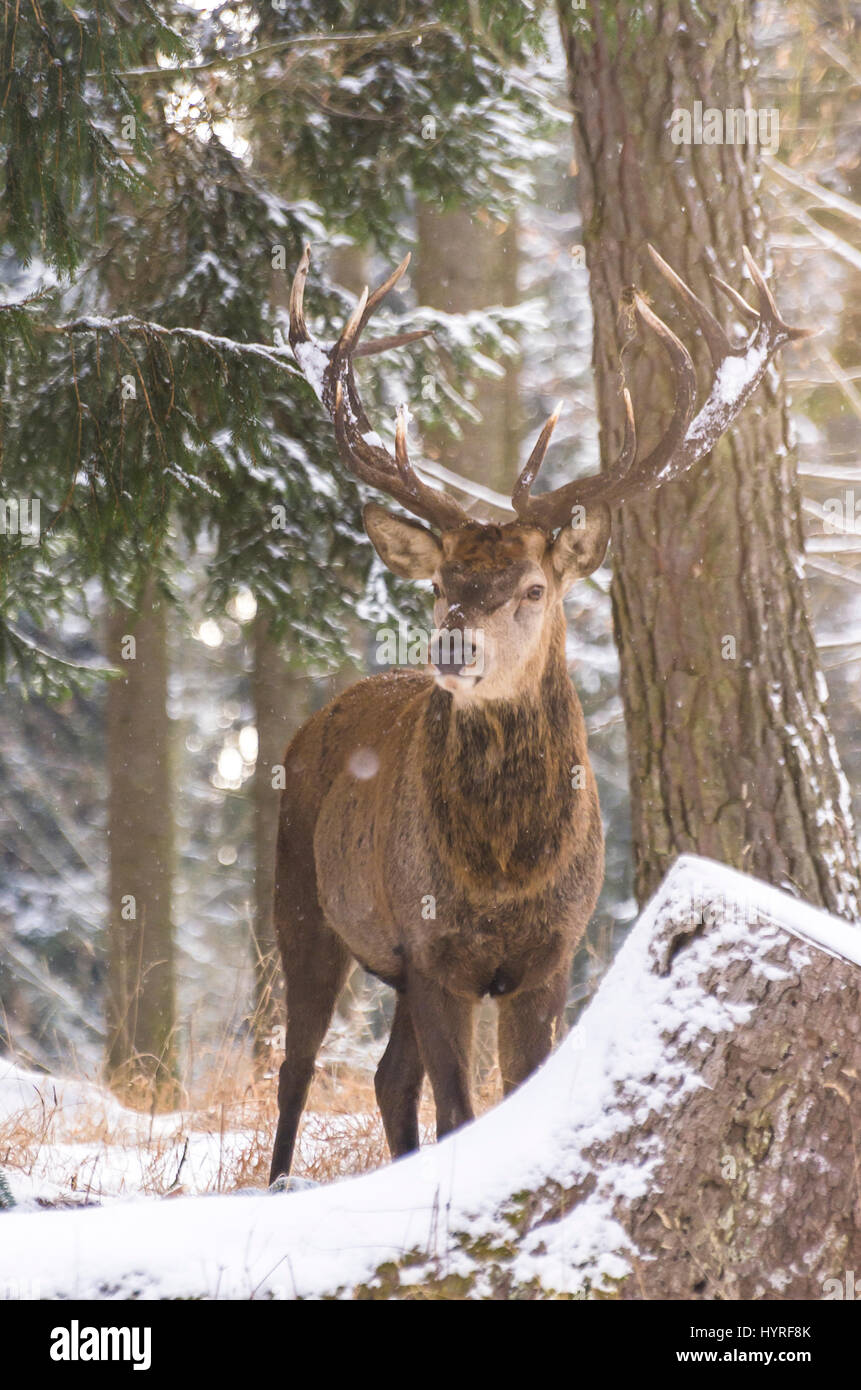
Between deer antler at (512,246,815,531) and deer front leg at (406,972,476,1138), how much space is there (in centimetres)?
176

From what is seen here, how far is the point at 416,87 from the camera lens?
7438 mm

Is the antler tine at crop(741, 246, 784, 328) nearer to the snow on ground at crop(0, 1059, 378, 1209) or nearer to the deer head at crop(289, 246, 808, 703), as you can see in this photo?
the deer head at crop(289, 246, 808, 703)

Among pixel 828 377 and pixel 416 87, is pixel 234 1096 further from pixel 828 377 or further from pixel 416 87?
pixel 828 377

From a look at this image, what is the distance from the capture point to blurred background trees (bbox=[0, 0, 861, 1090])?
226 inches

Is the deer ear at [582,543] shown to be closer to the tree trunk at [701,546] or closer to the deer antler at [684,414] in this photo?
the deer antler at [684,414]

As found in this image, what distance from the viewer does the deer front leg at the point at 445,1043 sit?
4621 millimetres

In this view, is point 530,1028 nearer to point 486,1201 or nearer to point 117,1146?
point 486,1201

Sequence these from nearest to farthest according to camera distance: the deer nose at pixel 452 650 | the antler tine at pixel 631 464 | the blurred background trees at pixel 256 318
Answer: the deer nose at pixel 452 650 < the antler tine at pixel 631 464 < the blurred background trees at pixel 256 318

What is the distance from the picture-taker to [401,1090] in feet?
17.7

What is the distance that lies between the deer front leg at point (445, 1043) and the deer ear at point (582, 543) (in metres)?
1.58

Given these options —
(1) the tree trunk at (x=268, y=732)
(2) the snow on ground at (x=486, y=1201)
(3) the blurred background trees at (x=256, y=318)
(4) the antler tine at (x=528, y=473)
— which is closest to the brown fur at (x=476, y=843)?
(4) the antler tine at (x=528, y=473)

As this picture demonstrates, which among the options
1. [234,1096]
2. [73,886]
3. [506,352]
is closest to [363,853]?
[234,1096]

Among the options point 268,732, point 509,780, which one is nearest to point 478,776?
point 509,780
